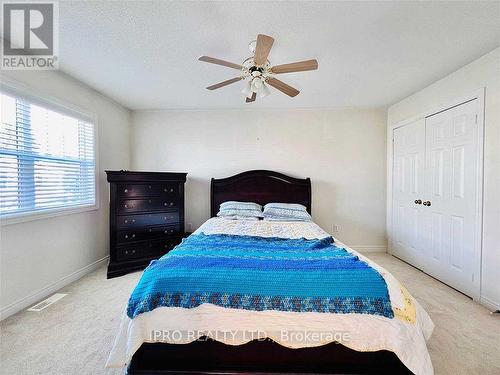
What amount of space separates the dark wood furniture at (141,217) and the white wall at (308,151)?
610mm

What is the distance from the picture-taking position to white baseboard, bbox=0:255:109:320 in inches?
77.9

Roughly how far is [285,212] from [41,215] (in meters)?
2.88

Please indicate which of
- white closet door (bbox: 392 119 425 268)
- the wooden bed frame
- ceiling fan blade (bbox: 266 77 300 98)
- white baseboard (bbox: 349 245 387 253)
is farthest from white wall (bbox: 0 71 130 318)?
white closet door (bbox: 392 119 425 268)

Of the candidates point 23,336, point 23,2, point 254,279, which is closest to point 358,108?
point 254,279

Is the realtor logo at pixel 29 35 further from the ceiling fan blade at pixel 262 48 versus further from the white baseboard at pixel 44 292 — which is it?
the white baseboard at pixel 44 292

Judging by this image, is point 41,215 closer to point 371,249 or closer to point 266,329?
point 266,329

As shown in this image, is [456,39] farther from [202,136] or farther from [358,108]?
[202,136]

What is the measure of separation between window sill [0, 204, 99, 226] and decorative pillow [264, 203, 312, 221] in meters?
2.46

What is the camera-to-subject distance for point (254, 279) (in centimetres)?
130

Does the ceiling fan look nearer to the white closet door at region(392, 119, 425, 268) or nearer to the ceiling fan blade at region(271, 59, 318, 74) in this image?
the ceiling fan blade at region(271, 59, 318, 74)

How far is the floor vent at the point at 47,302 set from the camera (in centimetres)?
210

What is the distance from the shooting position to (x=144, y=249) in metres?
3.05

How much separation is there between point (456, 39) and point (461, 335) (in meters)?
2.53

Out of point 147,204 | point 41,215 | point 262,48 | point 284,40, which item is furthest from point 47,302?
point 284,40
